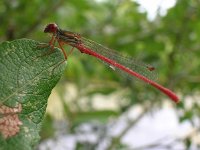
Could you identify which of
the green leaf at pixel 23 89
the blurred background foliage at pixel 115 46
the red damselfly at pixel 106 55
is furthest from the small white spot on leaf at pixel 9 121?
the blurred background foliage at pixel 115 46

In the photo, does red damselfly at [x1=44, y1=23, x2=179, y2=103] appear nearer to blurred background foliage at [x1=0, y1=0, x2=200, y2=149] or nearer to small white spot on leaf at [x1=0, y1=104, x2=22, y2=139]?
small white spot on leaf at [x1=0, y1=104, x2=22, y2=139]

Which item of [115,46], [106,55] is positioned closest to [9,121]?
[106,55]

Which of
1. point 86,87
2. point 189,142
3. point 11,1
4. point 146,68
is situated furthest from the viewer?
point 86,87

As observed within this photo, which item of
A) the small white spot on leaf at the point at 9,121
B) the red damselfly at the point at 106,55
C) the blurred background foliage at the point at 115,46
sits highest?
the blurred background foliage at the point at 115,46

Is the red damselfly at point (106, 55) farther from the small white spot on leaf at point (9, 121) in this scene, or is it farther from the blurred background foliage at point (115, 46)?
the blurred background foliage at point (115, 46)

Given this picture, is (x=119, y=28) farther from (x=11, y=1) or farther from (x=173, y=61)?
(x=11, y=1)

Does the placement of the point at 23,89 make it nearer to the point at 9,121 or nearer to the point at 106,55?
the point at 9,121

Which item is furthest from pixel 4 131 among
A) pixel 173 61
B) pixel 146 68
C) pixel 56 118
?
pixel 173 61
